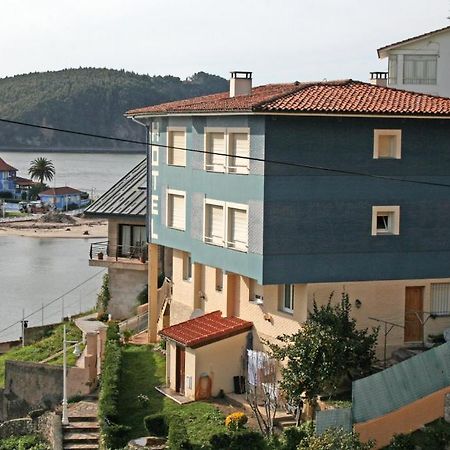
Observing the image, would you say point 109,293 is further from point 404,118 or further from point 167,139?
point 404,118

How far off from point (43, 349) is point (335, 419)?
59.4ft

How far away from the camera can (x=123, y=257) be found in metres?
39.1

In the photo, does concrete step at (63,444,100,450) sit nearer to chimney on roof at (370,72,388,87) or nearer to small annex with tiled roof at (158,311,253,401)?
small annex with tiled roof at (158,311,253,401)

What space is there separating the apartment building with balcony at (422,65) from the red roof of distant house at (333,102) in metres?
8.94

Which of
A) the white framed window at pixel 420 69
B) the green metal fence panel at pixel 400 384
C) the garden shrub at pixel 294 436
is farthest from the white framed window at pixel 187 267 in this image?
the green metal fence panel at pixel 400 384

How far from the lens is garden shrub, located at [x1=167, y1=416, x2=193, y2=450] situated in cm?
2178

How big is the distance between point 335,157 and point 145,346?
10.4 meters

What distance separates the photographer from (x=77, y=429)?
26281 millimetres

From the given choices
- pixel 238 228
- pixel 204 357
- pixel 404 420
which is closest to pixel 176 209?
pixel 238 228

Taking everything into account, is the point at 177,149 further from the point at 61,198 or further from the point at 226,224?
the point at 61,198

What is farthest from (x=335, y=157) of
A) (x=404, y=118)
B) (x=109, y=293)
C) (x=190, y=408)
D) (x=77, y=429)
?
(x=109, y=293)

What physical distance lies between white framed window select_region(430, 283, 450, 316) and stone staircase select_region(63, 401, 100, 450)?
8.82m

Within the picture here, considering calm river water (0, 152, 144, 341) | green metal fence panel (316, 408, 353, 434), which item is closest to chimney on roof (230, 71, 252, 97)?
green metal fence panel (316, 408, 353, 434)

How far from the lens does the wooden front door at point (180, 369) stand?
27.0m
